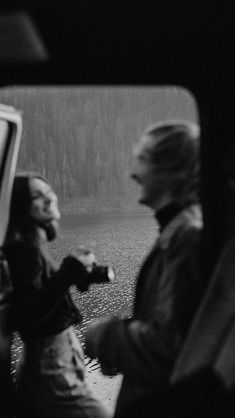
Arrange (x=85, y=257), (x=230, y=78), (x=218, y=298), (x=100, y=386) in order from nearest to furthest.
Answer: (x=218, y=298)
(x=230, y=78)
(x=85, y=257)
(x=100, y=386)

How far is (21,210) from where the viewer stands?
6.73ft

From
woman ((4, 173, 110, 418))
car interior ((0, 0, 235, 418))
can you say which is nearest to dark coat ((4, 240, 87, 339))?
woman ((4, 173, 110, 418))

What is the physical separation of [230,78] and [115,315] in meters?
0.62

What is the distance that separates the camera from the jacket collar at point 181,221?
5.07 ft

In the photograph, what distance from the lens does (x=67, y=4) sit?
1.48m

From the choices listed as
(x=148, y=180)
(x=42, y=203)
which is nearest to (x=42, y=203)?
(x=42, y=203)

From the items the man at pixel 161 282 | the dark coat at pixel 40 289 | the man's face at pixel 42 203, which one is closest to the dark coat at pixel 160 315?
the man at pixel 161 282

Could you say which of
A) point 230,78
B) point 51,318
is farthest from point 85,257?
point 230,78

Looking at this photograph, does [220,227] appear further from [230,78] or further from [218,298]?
[230,78]

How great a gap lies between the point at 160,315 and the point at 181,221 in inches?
8.6

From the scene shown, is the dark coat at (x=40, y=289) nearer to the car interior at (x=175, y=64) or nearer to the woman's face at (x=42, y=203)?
the woman's face at (x=42, y=203)

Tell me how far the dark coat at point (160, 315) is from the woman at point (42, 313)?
0.36 meters

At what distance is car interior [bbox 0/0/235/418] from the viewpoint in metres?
1.47

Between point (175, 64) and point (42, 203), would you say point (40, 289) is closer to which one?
point (42, 203)
